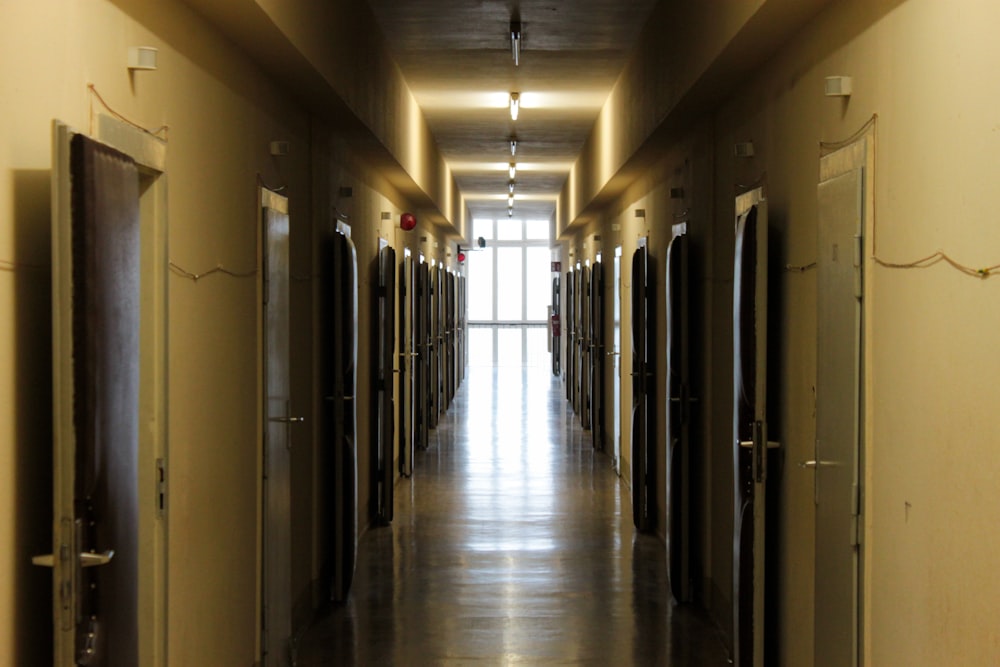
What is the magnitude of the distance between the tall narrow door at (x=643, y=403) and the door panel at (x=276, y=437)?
2890 mm

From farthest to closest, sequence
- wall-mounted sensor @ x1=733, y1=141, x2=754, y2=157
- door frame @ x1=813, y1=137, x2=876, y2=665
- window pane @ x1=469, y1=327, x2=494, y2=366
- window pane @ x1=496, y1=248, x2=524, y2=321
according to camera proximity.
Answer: window pane @ x1=496, y1=248, x2=524, y2=321, window pane @ x1=469, y1=327, x2=494, y2=366, wall-mounted sensor @ x1=733, y1=141, x2=754, y2=157, door frame @ x1=813, y1=137, x2=876, y2=665

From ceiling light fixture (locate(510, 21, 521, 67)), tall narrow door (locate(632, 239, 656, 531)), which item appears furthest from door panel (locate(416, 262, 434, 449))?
ceiling light fixture (locate(510, 21, 521, 67))

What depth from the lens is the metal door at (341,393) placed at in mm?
6078

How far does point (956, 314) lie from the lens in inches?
101

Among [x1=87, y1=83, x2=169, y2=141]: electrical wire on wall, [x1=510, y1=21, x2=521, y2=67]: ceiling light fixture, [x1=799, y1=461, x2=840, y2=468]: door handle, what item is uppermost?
[x1=510, y1=21, x2=521, y2=67]: ceiling light fixture

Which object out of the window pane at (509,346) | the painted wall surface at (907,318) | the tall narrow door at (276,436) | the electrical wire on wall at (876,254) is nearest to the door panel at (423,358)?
the tall narrow door at (276,436)

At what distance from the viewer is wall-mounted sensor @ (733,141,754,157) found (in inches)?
191

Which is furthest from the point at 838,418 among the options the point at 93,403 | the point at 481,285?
the point at 481,285

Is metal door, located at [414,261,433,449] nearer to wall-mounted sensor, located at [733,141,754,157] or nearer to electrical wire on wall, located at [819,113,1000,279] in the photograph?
wall-mounted sensor, located at [733,141,754,157]

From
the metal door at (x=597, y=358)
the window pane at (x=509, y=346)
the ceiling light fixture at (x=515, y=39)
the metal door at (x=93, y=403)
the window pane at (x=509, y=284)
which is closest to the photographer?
the metal door at (x=93, y=403)

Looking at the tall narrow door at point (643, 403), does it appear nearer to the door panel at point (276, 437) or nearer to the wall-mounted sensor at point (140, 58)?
the door panel at point (276, 437)

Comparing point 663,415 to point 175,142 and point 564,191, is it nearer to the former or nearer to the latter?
point 175,142

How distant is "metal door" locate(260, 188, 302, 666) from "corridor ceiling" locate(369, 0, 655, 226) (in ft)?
6.59

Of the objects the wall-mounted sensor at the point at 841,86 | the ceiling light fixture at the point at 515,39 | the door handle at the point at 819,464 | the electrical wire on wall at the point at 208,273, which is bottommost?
the door handle at the point at 819,464
